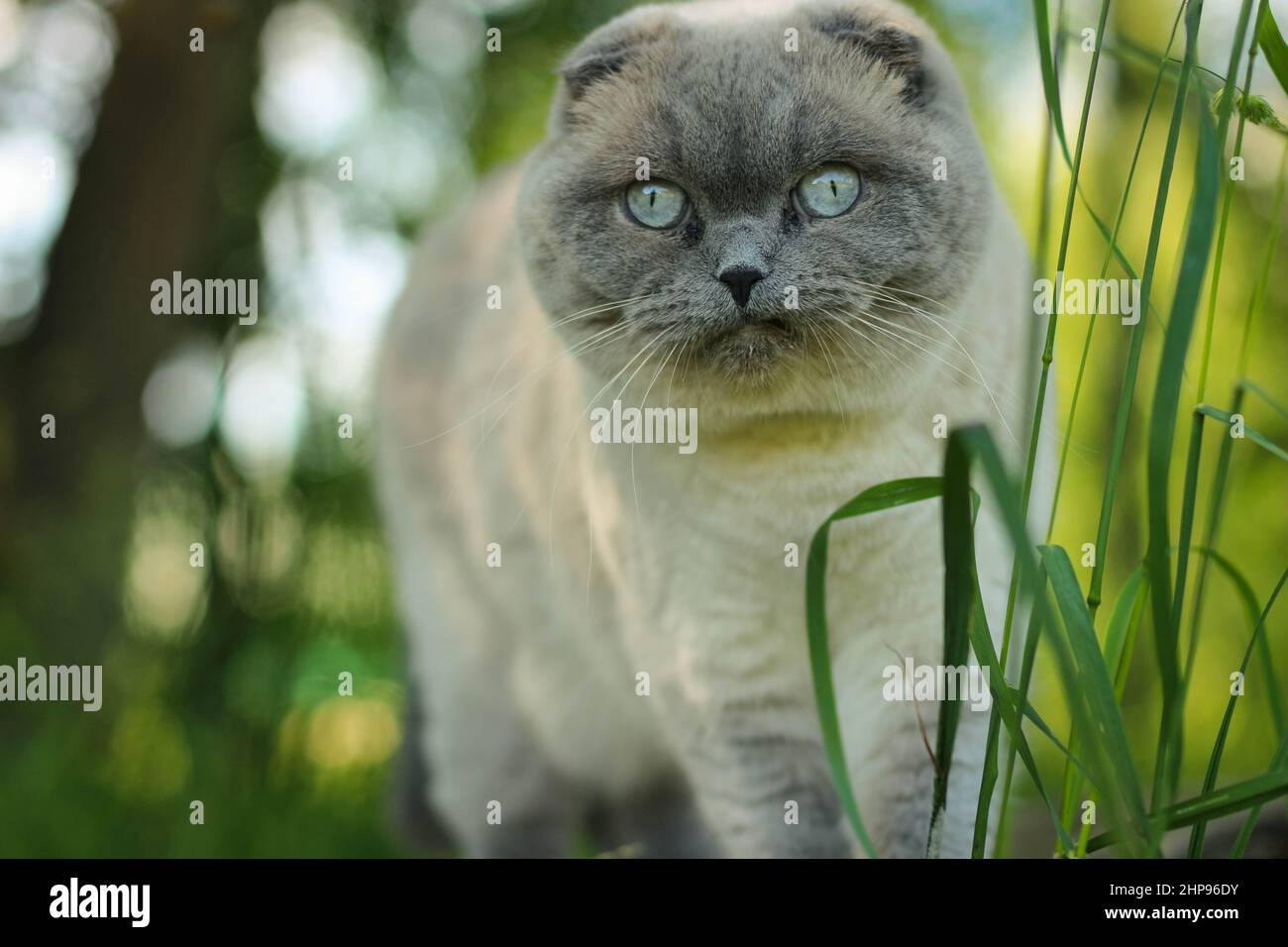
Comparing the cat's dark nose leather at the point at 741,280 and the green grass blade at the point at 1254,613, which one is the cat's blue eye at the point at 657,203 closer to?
the cat's dark nose leather at the point at 741,280

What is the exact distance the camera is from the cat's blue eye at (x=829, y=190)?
5.10ft

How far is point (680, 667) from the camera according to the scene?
6.13ft

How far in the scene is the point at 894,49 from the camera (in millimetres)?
1647

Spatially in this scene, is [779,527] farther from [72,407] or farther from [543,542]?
[72,407]

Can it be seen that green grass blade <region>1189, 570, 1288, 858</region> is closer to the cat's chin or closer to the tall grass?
the tall grass

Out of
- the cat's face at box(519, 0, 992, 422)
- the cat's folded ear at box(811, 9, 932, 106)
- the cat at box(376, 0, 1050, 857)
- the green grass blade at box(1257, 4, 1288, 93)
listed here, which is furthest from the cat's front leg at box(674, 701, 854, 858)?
the green grass blade at box(1257, 4, 1288, 93)

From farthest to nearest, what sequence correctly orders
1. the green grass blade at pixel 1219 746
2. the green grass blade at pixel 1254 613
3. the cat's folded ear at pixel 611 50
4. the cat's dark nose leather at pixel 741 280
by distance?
the cat's folded ear at pixel 611 50 < the cat's dark nose leather at pixel 741 280 < the green grass blade at pixel 1254 613 < the green grass blade at pixel 1219 746

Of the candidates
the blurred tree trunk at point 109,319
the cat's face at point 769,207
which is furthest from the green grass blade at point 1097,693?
the blurred tree trunk at point 109,319

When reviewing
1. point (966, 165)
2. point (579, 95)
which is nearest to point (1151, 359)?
point (966, 165)

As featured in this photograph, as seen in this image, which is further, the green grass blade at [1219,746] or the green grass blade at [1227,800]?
the green grass blade at [1219,746]

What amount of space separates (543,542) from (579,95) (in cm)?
90

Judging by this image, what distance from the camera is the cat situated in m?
1.55

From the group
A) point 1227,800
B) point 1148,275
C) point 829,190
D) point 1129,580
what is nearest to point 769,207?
point 829,190

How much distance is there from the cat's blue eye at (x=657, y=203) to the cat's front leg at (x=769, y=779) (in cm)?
77
